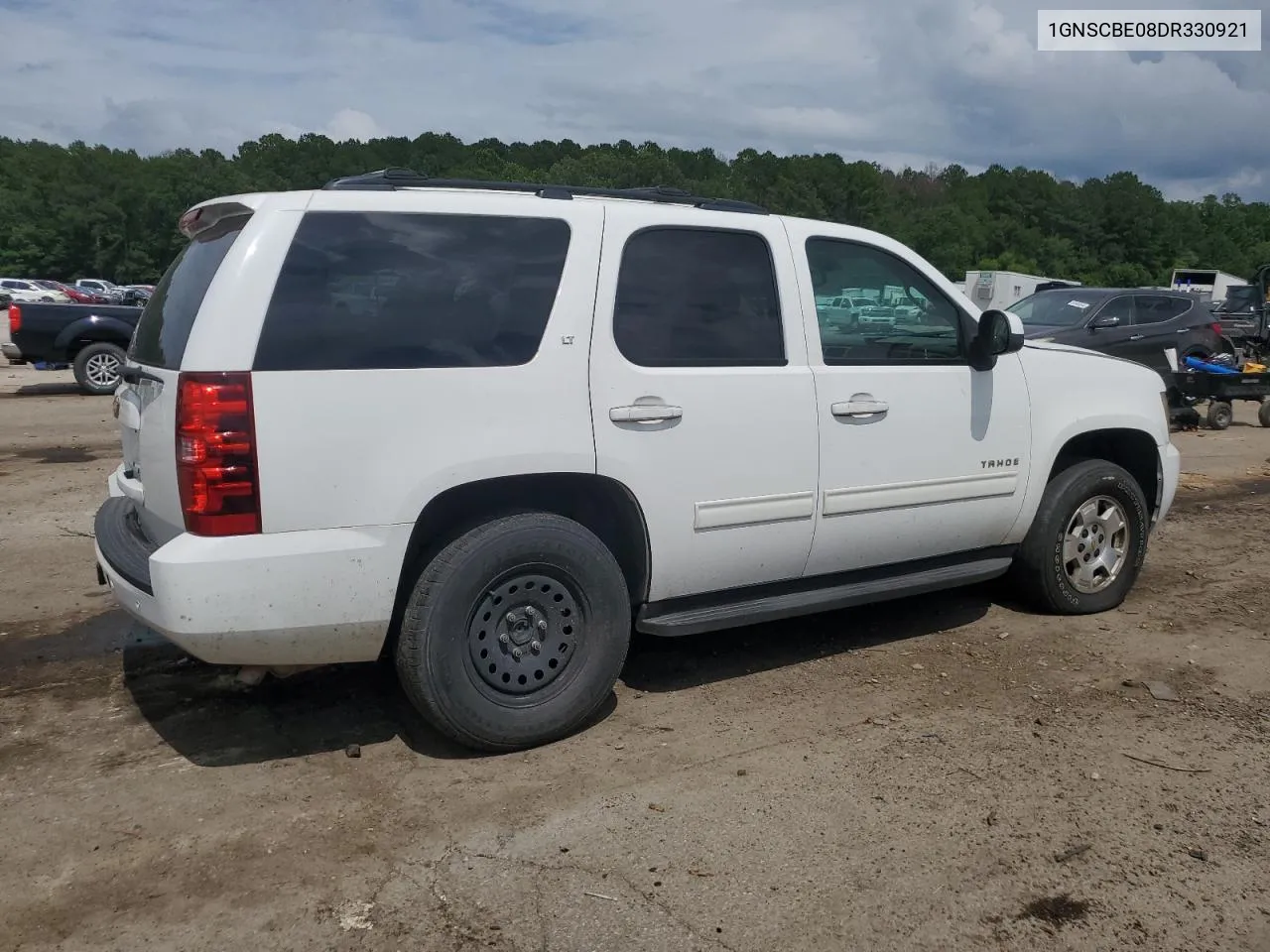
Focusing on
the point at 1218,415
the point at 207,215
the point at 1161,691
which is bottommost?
the point at 1161,691

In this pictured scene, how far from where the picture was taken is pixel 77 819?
11.1 ft

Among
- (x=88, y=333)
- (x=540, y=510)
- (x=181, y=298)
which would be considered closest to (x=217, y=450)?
(x=181, y=298)

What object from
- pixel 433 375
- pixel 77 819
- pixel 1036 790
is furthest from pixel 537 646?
pixel 1036 790

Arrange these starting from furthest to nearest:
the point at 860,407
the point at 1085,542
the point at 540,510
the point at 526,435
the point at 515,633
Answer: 1. the point at 1085,542
2. the point at 860,407
3. the point at 540,510
4. the point at 515,633
5. the point at 526,435

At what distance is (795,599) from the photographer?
4.52 m

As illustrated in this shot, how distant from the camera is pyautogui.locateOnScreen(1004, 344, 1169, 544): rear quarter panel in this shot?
5.14 meters

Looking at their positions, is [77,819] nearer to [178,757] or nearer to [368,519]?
[178,757]

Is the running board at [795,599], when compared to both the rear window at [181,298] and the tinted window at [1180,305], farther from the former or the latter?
the tinted window at [1180,305]

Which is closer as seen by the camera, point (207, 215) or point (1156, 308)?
point (207, 215)

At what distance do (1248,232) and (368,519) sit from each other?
89.2 meters

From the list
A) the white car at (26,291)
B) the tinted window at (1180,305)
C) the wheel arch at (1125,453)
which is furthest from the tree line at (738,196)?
the wheel arch at (1125,453)

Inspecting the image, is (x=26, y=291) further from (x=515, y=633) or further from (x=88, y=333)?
(x=515, y=633)

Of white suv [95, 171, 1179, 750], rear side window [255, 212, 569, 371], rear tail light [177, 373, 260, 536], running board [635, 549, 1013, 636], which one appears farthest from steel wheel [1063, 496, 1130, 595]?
rear tail light [177, 373, 260, 536]

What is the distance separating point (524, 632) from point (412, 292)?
1.28 m
